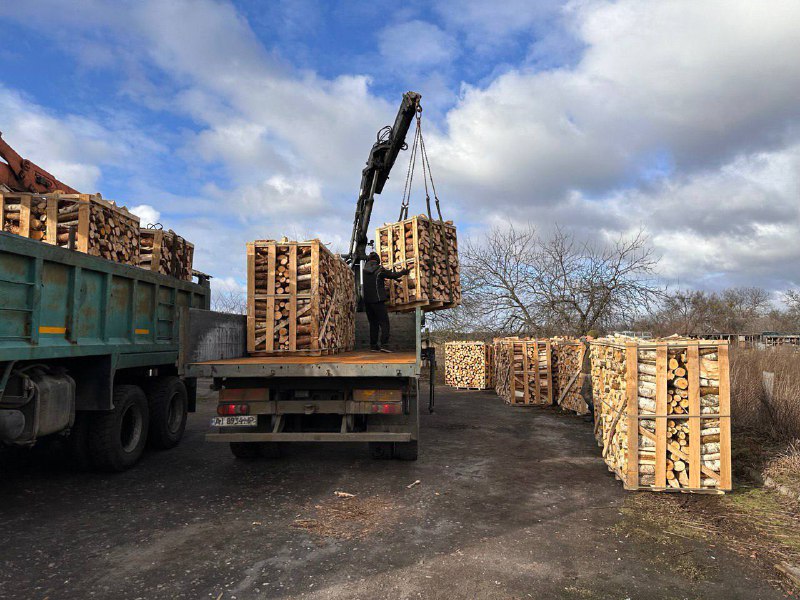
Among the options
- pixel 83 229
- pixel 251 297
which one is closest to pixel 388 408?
pixel 251 297

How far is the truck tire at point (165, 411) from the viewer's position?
7.31 meters

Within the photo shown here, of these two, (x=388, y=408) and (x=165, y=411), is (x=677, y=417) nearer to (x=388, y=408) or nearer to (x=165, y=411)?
(x=388, y=408)

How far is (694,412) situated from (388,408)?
135 inches

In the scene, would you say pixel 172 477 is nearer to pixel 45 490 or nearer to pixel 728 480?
pixel 45 490

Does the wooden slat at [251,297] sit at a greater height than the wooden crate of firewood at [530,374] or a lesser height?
greater

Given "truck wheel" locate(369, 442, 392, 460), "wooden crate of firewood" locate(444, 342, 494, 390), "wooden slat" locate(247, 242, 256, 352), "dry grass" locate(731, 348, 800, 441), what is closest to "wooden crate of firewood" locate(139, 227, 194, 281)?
"wooden slat" locate(247, 242, 256, 352)

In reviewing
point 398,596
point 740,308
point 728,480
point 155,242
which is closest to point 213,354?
point 155,242

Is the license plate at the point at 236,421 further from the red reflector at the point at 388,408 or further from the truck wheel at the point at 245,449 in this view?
the red reflector at the point at 388,408

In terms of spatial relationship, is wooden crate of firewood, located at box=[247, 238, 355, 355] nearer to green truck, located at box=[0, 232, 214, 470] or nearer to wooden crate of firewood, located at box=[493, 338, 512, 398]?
green truck, located at box=[0, 232, 214, 470]

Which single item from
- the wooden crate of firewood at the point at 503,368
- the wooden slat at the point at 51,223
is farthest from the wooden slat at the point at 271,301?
the wooden crate of firewood at the point at 503,368

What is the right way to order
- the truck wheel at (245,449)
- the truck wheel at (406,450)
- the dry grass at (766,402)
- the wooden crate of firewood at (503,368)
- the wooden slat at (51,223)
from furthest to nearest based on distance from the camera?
1. the wooden crate of firewood at (503,368)
2. the dry grass at (766,402)
3. the truck wheel at (245,449)
4. the truck wheel at (406,450)
5. the wooden slat at (51,223)

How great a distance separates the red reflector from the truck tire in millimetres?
3553

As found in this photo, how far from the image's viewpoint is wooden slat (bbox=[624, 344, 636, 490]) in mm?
5676

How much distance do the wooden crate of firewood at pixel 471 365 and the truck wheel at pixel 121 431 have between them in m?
12.7
